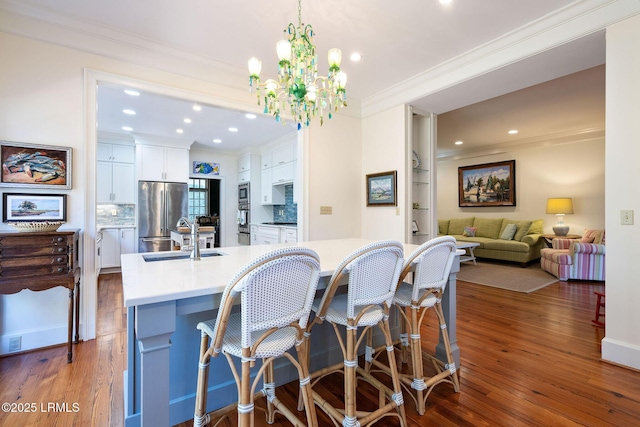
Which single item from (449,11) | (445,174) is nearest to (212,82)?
(449,11)

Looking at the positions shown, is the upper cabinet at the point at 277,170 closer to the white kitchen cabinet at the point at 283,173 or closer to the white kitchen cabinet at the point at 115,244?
the white kitchen cabinet at the point at 283,173

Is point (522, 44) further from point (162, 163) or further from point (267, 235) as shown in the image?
point (162, 163)

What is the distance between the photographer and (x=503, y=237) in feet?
20.9

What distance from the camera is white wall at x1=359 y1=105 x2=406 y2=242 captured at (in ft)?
12.3

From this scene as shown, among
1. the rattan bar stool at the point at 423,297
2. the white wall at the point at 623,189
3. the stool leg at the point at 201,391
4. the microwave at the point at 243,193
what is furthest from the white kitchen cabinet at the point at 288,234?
the white wall at the point at 623,189

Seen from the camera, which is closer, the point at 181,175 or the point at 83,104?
the point at 83,104

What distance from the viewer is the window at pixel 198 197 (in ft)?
22.8

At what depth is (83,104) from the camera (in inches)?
98.7

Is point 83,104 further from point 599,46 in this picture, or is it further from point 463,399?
point 599,46

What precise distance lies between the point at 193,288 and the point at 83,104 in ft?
7.64

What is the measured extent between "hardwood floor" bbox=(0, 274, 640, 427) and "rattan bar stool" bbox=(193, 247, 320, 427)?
58cm

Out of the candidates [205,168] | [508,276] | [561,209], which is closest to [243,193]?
[205,168]

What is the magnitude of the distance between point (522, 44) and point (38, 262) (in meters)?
4.16

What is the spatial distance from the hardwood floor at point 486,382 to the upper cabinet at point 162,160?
11.0ft
